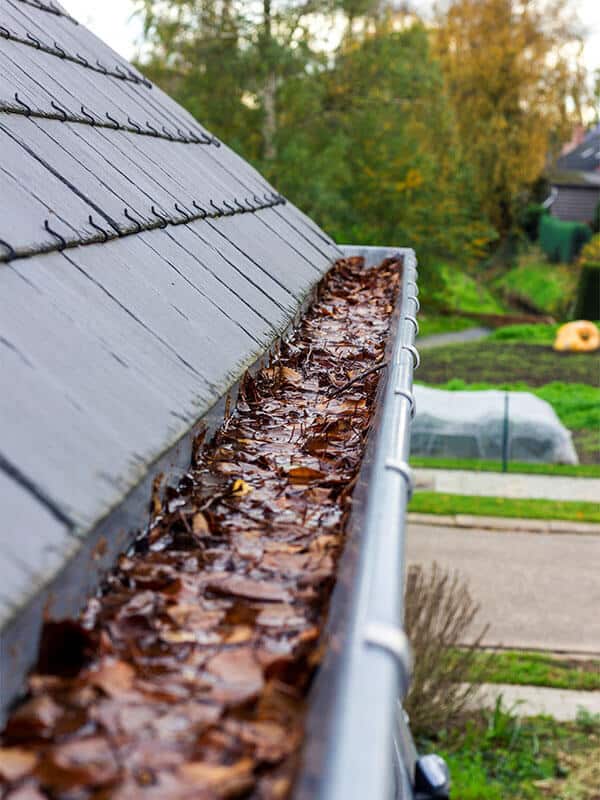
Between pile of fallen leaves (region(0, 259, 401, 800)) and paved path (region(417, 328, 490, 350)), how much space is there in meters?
25.3

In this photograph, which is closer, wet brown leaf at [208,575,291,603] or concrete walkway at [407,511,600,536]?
wet brown leaf at [208,575,291,603]

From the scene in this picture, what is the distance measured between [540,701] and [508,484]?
6.30m

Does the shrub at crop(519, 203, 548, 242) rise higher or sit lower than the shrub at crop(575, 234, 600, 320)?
higher

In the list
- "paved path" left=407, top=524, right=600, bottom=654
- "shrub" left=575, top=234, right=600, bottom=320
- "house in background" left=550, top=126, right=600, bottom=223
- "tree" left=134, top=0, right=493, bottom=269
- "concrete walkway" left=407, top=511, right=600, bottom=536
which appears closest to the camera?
"paved path" left=407, top=524, right=600, bottom=654

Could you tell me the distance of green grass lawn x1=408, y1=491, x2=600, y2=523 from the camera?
12117 millimetres

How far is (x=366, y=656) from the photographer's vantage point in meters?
0.92

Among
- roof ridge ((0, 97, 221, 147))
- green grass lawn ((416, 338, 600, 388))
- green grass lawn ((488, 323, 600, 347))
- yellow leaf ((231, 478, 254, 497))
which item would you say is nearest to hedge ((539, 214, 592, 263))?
green grass lawn ((488, 323, 600, 347))

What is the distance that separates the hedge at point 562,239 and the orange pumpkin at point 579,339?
1217cm

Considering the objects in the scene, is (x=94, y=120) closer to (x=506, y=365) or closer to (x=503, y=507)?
(x=503, y=507)

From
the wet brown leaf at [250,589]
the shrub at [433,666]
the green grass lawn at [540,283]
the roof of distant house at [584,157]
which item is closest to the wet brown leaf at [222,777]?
the wet brown leaf at [250,589]

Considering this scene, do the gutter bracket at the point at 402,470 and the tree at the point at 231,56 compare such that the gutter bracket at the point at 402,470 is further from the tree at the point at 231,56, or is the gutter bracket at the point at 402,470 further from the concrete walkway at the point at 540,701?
the tree at the point at 231,56

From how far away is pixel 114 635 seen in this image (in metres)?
1.18

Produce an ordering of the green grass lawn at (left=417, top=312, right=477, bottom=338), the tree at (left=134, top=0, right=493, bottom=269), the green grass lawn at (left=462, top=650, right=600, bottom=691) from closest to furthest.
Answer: the green grass lawn at (left=462, top=650, right=600, bottom=691), the tree at (left=134, top=0, right=493, bottom=269), the green grass lawn at (left=417, top=312, right=477, bottom=338)

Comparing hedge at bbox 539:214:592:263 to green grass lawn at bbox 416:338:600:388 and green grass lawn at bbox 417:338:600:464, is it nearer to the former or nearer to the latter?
green grass lawn at bbox 417:338:600:464
